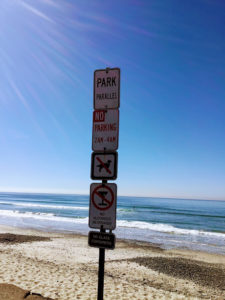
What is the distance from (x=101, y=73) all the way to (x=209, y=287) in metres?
9.37

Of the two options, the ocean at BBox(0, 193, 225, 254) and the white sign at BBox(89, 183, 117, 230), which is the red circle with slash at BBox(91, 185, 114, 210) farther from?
the ocean at BBox(0, 193, 225, 254)

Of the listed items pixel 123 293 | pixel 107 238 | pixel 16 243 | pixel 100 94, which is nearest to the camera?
pixel 107 238

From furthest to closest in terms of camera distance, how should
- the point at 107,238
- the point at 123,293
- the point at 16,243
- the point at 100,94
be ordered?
the point at 16,243 < the point at 123,293 < the point at 100,94 < the point at 107,238

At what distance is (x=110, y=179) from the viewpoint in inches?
124

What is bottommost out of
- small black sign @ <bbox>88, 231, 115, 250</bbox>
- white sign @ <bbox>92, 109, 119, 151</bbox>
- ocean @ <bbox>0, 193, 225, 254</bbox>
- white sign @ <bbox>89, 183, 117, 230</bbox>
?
ocean @ <bbox>0, 193, 225, 254</bbox>

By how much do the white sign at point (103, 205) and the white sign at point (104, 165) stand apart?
11cm

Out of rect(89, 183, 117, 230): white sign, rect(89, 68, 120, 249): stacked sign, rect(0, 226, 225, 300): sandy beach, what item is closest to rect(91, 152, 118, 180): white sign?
rect(89, 68, 120, 249): stacked sign

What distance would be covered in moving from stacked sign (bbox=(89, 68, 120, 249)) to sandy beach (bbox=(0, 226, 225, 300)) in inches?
115

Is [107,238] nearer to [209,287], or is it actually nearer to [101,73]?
[101,73]

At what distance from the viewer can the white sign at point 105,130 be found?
326 cm

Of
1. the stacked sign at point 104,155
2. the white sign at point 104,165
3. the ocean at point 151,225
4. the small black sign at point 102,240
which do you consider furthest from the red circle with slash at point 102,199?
the ocean at point 151,225

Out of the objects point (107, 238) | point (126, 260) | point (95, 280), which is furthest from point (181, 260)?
point (107, 238)

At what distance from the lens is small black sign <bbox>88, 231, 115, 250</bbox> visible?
9.96 feet

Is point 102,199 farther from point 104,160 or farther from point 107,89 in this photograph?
point 107,89
